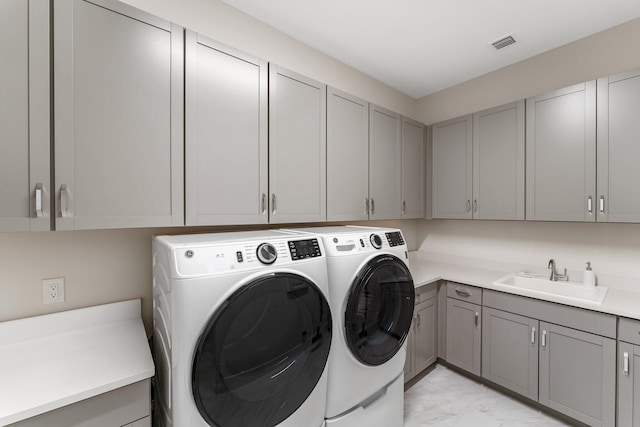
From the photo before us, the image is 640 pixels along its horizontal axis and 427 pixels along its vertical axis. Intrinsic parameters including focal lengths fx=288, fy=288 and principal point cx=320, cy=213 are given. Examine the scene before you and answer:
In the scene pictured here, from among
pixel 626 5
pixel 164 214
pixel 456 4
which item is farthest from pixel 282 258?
pixel 626 5

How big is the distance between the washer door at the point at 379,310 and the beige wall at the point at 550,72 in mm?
2043

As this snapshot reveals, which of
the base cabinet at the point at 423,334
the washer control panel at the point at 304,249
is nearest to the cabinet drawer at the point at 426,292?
the base cabinet at the point at 423,334

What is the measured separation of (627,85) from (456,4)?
3.93 ft

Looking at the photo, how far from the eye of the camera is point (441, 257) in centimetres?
321

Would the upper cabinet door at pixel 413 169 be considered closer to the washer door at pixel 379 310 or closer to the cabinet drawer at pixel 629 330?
the washer door at pixel 379 310

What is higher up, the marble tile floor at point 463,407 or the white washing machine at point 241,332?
the white washing machine at point 241,332

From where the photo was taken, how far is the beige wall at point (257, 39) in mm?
1707

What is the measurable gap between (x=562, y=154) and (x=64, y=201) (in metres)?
2.93

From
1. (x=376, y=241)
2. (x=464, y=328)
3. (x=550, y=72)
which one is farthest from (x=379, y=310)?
(x=550, y=72)

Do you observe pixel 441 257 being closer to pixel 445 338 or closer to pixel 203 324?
pixel 445 338

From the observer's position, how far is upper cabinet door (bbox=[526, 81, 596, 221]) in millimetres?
1969

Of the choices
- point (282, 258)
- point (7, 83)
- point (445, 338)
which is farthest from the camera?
point (445, 338)

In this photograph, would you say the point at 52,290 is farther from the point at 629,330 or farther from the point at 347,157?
the point at 629,330

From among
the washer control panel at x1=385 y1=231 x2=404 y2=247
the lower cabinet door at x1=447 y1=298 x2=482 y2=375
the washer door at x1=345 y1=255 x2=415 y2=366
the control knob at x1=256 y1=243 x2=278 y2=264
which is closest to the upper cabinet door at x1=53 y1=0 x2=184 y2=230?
the control knob at x1=256 y1=243 x2=278 y2=264
